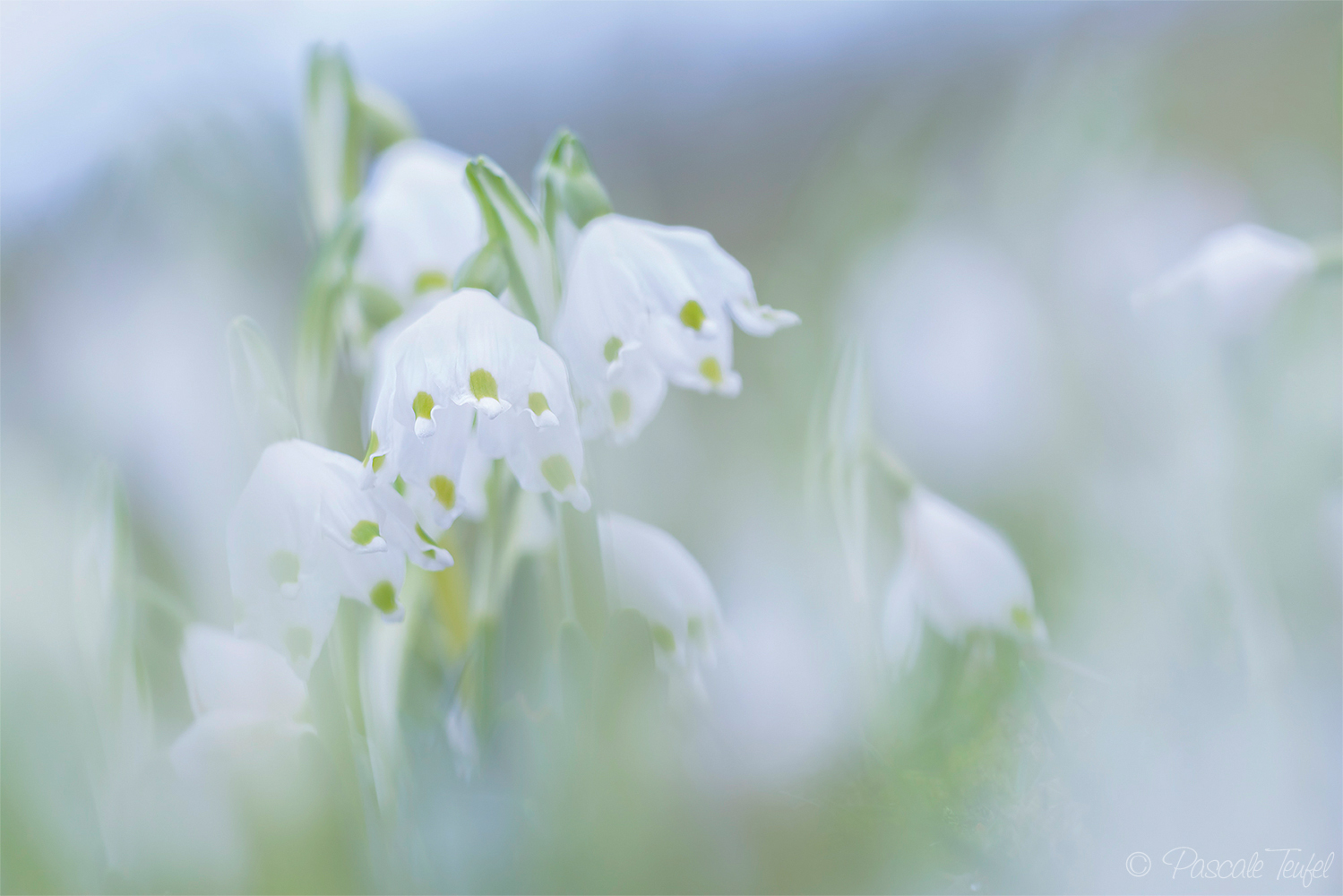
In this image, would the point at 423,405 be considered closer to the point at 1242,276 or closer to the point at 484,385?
the point at 484,385

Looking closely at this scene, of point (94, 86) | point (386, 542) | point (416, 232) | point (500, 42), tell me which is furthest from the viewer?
point (500, 42)

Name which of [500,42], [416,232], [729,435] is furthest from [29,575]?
[500,42]

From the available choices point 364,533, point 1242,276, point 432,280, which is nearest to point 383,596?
point 364,533

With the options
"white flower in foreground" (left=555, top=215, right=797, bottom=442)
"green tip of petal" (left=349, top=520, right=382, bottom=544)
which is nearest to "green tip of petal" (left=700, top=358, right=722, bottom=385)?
"white flower in foreground" (left=555, top=215, right=797, bottom=442)

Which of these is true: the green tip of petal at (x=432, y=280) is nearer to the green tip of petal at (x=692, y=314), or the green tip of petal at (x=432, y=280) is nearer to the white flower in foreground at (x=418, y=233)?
the white flower in foreground at (x=418, y=233)

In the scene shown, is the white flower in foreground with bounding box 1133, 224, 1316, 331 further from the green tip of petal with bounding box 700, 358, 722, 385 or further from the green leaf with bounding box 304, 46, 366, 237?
the green leaf with bounding box 304, 46, 366, 237

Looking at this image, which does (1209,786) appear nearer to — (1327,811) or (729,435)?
(1327,811)
